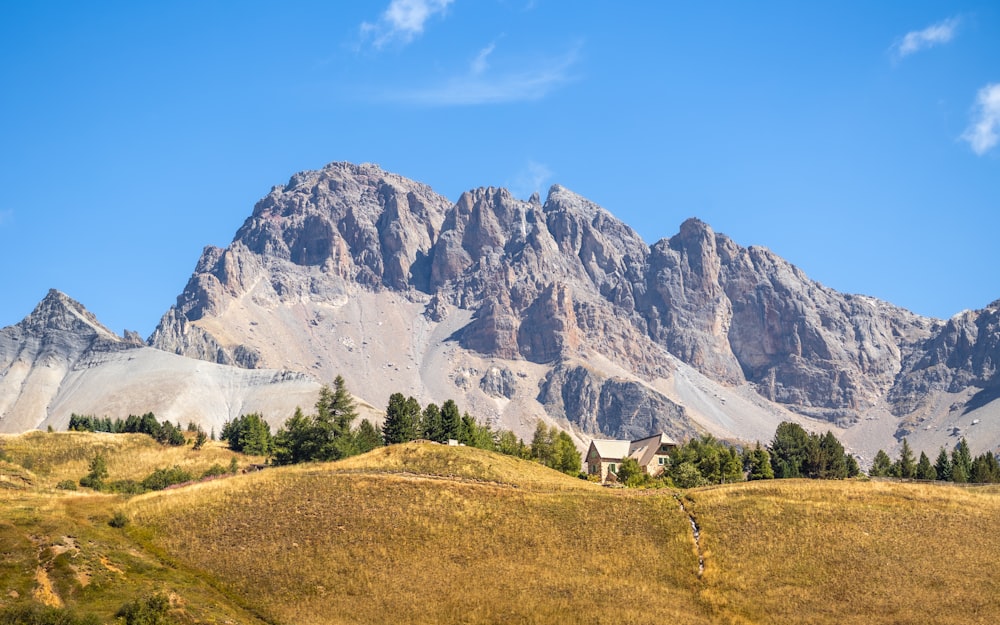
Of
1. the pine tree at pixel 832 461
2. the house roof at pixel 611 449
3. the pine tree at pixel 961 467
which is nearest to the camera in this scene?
the pine tree at pixel 832 461

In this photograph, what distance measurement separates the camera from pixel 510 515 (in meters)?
96.4

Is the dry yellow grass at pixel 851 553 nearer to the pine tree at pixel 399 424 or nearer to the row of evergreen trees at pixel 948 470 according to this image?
the row of evergreen trees at pixel 948 470

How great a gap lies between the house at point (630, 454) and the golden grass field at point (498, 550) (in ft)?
168

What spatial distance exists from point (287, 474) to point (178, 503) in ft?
46.6

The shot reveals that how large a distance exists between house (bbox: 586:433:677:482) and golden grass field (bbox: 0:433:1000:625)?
51061 millimetres

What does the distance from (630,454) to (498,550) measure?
86473mm

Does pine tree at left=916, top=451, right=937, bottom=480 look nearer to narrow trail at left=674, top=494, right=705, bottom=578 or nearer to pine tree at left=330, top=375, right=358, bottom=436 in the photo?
narrow trail at left=674, top=494, right=705, bottom=578

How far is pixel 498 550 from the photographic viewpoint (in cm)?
8856

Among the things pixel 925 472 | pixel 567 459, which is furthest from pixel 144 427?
pixel 925 472

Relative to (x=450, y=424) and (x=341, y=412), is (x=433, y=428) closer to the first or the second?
(x=450, y=424)

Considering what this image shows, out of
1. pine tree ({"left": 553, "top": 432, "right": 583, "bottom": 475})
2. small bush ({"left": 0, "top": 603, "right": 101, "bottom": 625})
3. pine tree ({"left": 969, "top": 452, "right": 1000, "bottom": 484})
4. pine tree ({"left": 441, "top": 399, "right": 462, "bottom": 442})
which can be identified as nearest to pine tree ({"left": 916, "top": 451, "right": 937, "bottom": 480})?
pine tree ({"left": 969, "top": 452, "right": 1000, "bottom": 484})

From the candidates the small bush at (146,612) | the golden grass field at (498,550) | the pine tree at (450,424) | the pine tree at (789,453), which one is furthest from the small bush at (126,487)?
the pine tree at (789,453)

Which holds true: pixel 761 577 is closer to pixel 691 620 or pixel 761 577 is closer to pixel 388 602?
pixel 691 620

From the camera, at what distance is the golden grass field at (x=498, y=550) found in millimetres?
76812
